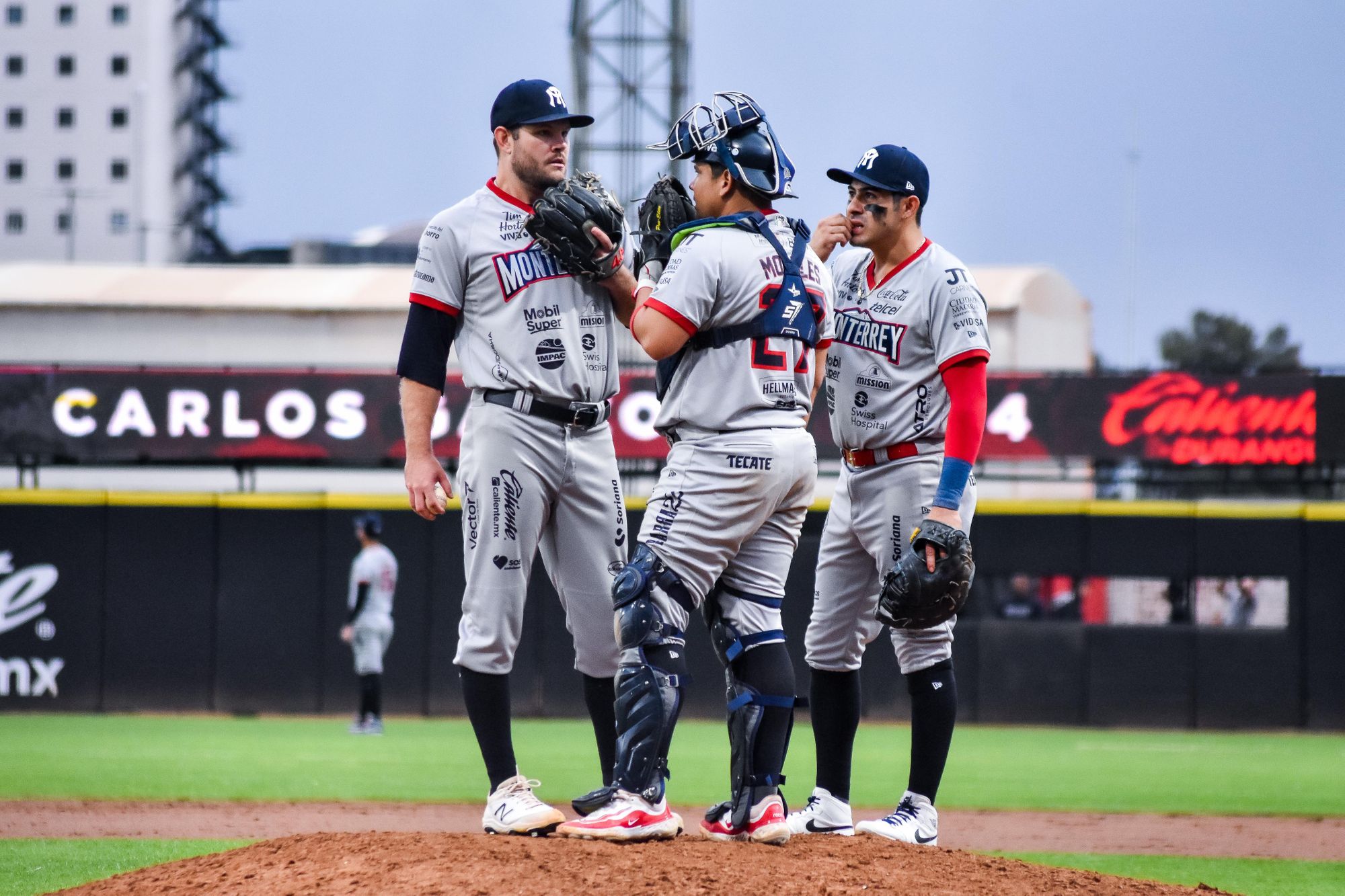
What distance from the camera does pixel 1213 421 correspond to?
49.8 ft

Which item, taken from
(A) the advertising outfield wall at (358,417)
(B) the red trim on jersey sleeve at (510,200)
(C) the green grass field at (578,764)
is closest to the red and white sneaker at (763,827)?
(B) the red trim on jersey sleeve at (510,200)

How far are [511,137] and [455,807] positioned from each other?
4718 millimetres

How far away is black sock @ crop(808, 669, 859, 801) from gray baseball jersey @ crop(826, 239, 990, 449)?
81cm

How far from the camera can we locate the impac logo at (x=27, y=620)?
14453 millimetres

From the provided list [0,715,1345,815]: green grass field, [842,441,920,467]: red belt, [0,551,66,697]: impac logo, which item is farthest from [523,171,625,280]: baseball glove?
[0,551,66,697]: impac logo

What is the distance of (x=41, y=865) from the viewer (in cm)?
575

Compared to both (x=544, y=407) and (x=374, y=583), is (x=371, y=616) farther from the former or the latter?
(x=544, y=407)

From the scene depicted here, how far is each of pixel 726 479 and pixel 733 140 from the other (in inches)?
39.6

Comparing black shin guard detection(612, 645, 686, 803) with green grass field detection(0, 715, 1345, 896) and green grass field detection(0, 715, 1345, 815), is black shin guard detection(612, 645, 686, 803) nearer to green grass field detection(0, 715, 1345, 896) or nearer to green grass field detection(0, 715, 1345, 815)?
green grass field detection(0, 715, 1345, 896)

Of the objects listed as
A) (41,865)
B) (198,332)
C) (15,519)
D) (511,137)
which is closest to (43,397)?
(15,519)

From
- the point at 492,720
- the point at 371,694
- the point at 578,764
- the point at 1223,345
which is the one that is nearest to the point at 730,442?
the point at 492,720

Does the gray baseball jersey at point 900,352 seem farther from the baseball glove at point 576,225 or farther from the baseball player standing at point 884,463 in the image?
the baseball glove at point 576,225

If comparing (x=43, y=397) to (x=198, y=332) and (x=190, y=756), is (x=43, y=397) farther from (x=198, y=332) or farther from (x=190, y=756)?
(x=198, y=332)

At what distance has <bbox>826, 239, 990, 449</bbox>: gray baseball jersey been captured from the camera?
4.61 metres
